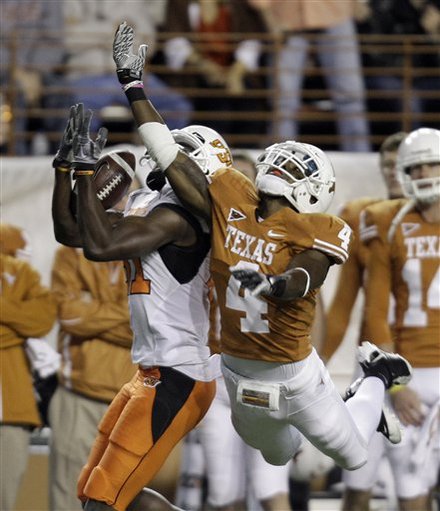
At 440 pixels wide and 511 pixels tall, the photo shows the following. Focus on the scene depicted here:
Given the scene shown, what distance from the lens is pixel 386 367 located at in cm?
572

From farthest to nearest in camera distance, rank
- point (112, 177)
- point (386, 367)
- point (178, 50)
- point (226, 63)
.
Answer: point (226, 63), point (178, 50), point (386, 367), point (112, 177)

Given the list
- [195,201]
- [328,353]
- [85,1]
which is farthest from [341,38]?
[195,201]

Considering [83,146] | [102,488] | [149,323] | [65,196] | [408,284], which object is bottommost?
[102,488]

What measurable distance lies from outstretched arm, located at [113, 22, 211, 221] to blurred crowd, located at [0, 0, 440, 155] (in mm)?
3257

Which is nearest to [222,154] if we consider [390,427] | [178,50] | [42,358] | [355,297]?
[390,427]

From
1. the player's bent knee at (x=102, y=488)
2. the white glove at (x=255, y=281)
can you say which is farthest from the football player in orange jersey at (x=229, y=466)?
the white glove at (x=255, y=281)

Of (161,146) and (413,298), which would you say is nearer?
(161,146)

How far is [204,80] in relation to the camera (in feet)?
29.1

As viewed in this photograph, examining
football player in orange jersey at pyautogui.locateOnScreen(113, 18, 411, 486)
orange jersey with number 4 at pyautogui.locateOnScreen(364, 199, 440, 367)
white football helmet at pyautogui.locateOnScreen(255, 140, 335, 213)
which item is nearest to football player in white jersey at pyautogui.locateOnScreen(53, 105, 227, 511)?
football player in orange jersey at pyautogui.locateOnScreen(113, 18, 411, 486)

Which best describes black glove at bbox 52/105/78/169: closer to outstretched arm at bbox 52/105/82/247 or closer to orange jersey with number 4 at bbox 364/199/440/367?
outstretched arm at bbox 52/105/82/247

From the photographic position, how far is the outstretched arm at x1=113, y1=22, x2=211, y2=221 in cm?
502

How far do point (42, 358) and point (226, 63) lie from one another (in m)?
2.71

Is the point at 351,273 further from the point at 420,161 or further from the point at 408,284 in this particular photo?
the point at 420,161

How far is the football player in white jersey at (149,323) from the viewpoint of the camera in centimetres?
504
